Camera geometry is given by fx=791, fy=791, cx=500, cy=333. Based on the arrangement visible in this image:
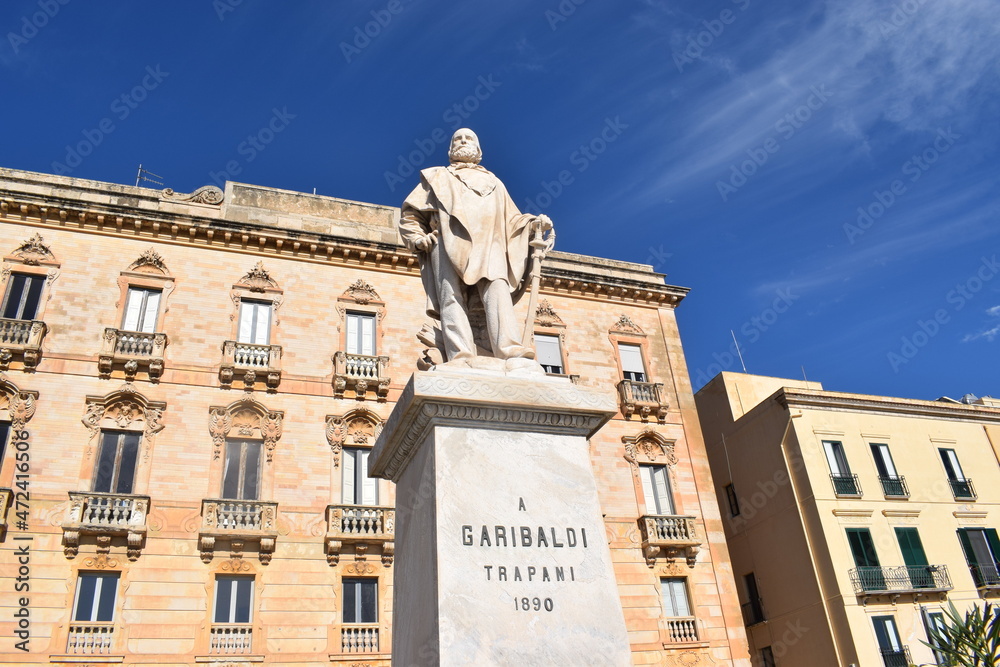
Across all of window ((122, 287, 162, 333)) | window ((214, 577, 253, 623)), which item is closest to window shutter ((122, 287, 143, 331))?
window ((122, 287, 162, 333))

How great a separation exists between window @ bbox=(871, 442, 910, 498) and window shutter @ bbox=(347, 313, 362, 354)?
18.7 metres

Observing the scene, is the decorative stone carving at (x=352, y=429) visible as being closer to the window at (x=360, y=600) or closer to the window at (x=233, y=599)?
the window at (x=360, y=600)

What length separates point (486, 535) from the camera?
4.89 m

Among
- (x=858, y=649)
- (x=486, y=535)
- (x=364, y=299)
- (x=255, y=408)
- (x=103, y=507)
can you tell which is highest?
(x=364, y=299)

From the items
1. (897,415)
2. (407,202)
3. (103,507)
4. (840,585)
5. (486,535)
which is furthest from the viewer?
(897,415)

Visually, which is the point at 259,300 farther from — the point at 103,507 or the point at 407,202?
the point at 407,202

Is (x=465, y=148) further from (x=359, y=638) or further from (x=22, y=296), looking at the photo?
(x=22, y=296)

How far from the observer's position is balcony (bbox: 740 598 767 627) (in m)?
27.6

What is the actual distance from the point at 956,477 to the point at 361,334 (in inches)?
890

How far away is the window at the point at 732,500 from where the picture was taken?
97.8 ft

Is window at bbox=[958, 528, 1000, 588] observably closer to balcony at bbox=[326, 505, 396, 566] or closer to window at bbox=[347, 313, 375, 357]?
balcony at bbox=[326, 505, 396, 566]

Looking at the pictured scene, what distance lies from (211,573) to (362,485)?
426 cm

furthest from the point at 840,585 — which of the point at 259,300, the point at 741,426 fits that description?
the point at 259,300

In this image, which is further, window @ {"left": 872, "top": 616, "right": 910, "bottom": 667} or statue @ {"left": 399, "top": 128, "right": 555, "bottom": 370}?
window @ {"left": 872, "top": 616, "right": 910, "bottom": 667}
